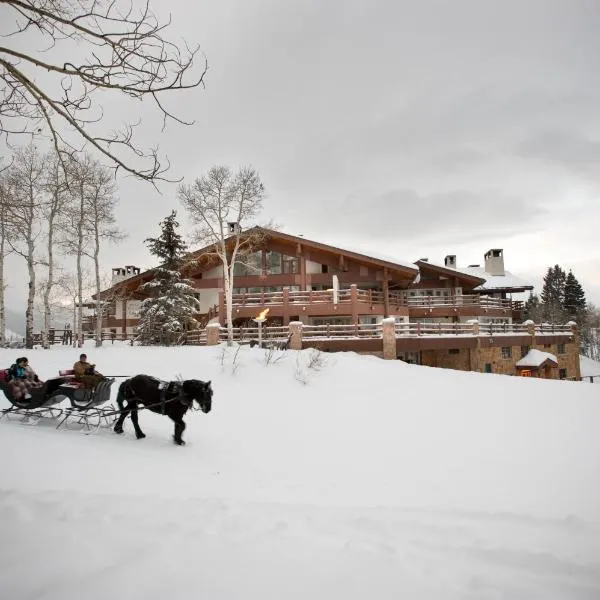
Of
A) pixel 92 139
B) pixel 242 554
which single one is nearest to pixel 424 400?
pixel 242 554

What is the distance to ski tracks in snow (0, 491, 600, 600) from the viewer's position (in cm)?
277

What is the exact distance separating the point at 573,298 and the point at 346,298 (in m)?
59.2

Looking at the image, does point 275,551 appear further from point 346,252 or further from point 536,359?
point 536,359

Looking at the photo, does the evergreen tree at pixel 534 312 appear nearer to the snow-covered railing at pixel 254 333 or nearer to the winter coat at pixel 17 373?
the snow-covered railing at pixel 254 333

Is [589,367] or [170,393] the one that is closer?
[170,393]

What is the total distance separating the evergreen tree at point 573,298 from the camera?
214ft

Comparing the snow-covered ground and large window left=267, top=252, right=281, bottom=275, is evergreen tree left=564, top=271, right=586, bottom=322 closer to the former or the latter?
the snow-covered ground

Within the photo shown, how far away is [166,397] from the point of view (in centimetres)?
729

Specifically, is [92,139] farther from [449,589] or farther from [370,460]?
[370,460]

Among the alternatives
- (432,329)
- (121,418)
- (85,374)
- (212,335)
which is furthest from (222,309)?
(121,418)

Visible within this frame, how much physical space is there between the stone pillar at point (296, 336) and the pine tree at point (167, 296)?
7.83 metres

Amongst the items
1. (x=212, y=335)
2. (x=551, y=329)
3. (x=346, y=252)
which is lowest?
(x=551, y=329)

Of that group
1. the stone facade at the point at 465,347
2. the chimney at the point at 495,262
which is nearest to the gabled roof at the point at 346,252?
the stone facade at the point at 465,347

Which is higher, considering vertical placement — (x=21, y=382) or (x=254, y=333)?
(x=254, y=333)
